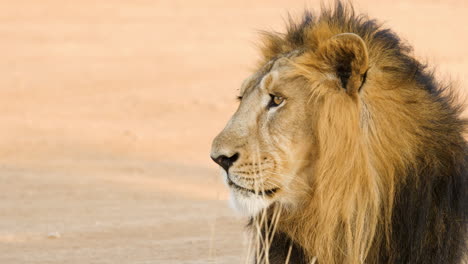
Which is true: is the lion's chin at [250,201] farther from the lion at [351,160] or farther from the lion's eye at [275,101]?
the lion's eye at [275,101]

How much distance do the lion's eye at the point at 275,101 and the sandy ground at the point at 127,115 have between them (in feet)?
2.68

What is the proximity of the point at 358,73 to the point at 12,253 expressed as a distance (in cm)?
317

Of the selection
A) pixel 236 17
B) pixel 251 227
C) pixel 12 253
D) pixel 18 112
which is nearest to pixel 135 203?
pixel 12 253

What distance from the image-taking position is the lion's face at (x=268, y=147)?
4223 mm

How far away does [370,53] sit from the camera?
14.3 ft

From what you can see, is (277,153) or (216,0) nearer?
(277,153)

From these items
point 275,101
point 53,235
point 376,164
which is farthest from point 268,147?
point 53,235

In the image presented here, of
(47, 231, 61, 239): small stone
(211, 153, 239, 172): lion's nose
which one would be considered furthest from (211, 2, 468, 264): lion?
(47, 231, 61, 239): small stone

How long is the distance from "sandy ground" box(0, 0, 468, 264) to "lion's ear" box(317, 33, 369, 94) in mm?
1096

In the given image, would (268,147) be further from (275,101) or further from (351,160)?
(351,160)

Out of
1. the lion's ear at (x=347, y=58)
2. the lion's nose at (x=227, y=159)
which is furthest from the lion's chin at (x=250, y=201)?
the lion's ear at (x=347, y=58)

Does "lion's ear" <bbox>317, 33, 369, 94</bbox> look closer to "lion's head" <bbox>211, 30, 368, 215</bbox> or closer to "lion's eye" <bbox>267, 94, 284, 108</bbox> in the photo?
"lion's head" <bbox>211, 30, 368, 215</bbox>

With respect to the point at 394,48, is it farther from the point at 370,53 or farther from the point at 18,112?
the point at 18,112

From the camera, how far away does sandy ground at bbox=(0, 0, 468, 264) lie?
7.28 m
